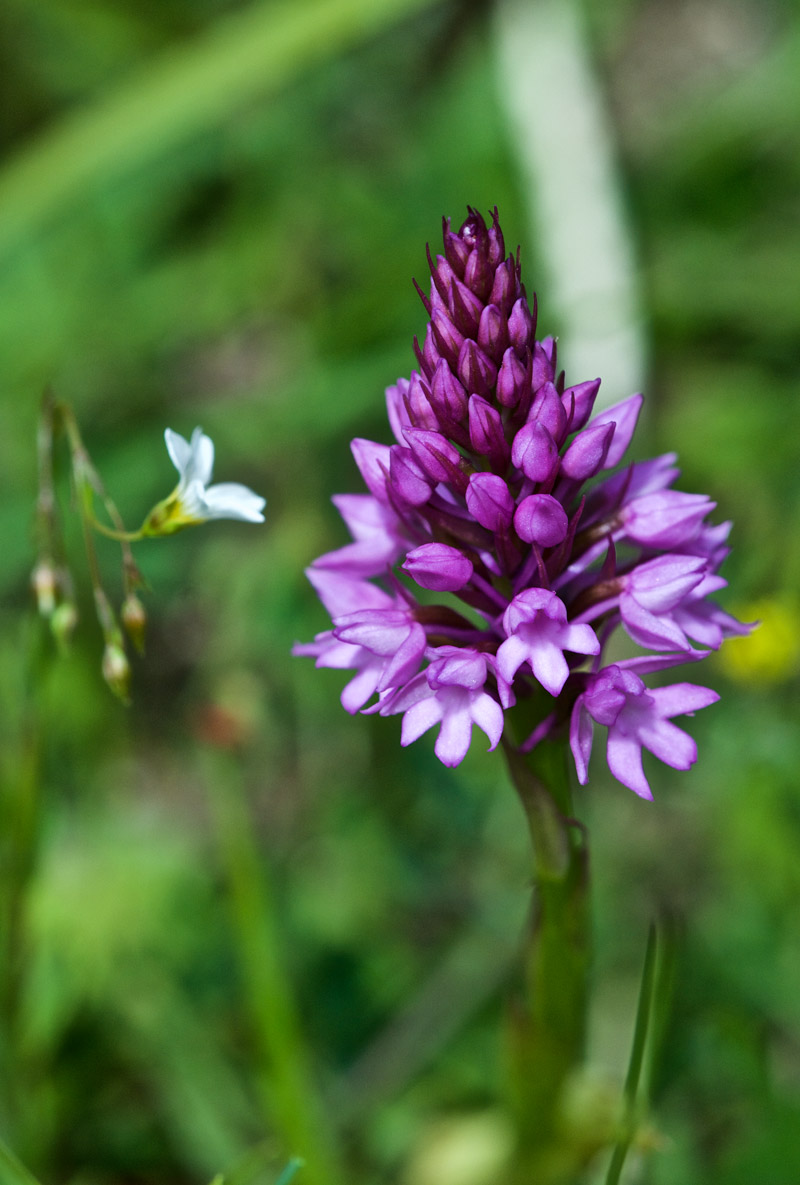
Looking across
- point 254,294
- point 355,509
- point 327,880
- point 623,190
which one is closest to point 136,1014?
point 327,880

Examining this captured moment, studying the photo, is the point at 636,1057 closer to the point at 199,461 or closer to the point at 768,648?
the point at 199,461

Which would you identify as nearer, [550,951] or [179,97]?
[550,951]

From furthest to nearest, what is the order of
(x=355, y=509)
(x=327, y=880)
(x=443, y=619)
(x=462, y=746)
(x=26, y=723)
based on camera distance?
1. (x=327, y=880)
2. (x=26, y=723)
3. (x=355, y=509)
4. (x=443, y=619)
5. (x=462, y=746)

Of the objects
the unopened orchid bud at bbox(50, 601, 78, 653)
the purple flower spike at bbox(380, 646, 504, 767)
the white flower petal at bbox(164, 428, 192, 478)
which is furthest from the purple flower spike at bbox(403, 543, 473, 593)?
the unopened orchid bud at bbox(50, 601, 78, 653)

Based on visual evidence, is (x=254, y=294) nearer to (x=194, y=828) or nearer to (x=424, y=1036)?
(x=194, y=828)

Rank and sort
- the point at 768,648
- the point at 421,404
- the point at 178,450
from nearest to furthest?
the point at 421,404 → the point at 178,450 → the point at 768,648

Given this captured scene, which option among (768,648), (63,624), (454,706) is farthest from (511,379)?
(768,648)
